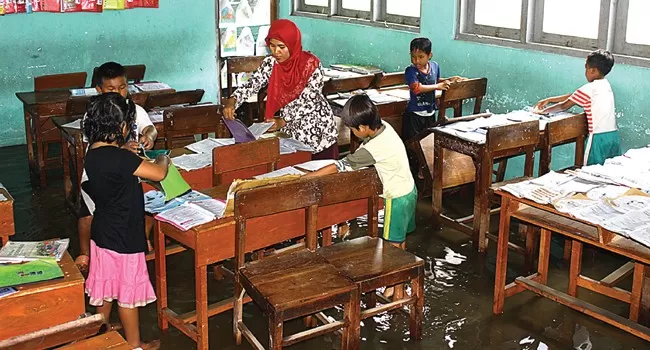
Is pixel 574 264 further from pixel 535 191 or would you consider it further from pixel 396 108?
pixel 396 108

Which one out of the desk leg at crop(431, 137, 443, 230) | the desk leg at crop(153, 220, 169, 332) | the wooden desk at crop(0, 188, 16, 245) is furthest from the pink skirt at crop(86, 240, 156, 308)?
the desk leg at crop(431, 137, 443, 230)

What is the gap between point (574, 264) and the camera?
4301 mm

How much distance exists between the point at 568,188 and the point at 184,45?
5668mm

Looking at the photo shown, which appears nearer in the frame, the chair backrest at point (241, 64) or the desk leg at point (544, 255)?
the desk leg at point (544, 255)

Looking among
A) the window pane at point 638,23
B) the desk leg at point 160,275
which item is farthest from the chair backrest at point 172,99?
the window pane at point 638,23

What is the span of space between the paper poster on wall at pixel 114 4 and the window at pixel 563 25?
11.7 feet

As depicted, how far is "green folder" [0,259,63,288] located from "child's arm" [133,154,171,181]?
0.52m

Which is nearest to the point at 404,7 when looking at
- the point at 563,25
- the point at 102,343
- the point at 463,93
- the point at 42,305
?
the point at 463,93

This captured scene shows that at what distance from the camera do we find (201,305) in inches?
141

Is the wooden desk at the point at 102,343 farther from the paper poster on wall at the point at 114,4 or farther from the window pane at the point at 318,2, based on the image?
the window pane at the point at 318,2

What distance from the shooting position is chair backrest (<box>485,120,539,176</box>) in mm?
4668

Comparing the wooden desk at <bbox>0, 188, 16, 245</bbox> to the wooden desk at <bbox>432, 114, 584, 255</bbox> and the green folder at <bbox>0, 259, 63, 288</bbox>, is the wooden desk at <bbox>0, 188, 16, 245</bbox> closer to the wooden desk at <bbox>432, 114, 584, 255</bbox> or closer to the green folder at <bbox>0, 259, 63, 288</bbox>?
the green folder at <bbox>0, 259, 63, 288</bbox>

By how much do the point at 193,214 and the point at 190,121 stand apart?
171 cm

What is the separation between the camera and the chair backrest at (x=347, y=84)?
21.0 feet
